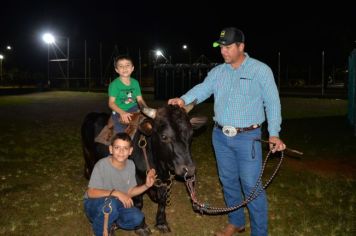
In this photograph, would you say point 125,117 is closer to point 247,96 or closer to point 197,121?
point 197,121

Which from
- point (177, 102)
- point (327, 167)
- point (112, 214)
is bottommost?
point (327, 167)

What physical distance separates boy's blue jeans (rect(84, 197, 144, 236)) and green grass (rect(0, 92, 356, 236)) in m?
0.87

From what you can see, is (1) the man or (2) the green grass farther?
(2) the green grass

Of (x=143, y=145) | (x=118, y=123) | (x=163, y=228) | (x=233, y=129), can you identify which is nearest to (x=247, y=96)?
(x=233, y=129)

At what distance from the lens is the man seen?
4.49 metres

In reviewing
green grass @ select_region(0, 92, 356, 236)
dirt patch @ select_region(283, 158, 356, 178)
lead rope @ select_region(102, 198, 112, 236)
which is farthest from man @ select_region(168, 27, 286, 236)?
dirt patch @ select_region(283, 158, 356, 178)

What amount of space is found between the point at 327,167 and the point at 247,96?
5.74m

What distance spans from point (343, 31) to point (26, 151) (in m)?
45.7

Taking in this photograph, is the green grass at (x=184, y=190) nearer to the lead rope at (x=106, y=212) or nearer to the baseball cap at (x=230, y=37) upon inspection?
the lead rope at (x=106, y=212)

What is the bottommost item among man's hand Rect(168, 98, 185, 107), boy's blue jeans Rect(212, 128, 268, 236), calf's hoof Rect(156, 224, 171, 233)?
calf's hoof Rect(156, 224, 171, 233)

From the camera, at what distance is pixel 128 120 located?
224 inches

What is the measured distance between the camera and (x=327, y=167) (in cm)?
935

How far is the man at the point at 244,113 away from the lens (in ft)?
14.7

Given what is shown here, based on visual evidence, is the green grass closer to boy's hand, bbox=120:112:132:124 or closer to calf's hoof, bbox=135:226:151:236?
calf's hoof, bbox=135:226:151:236
